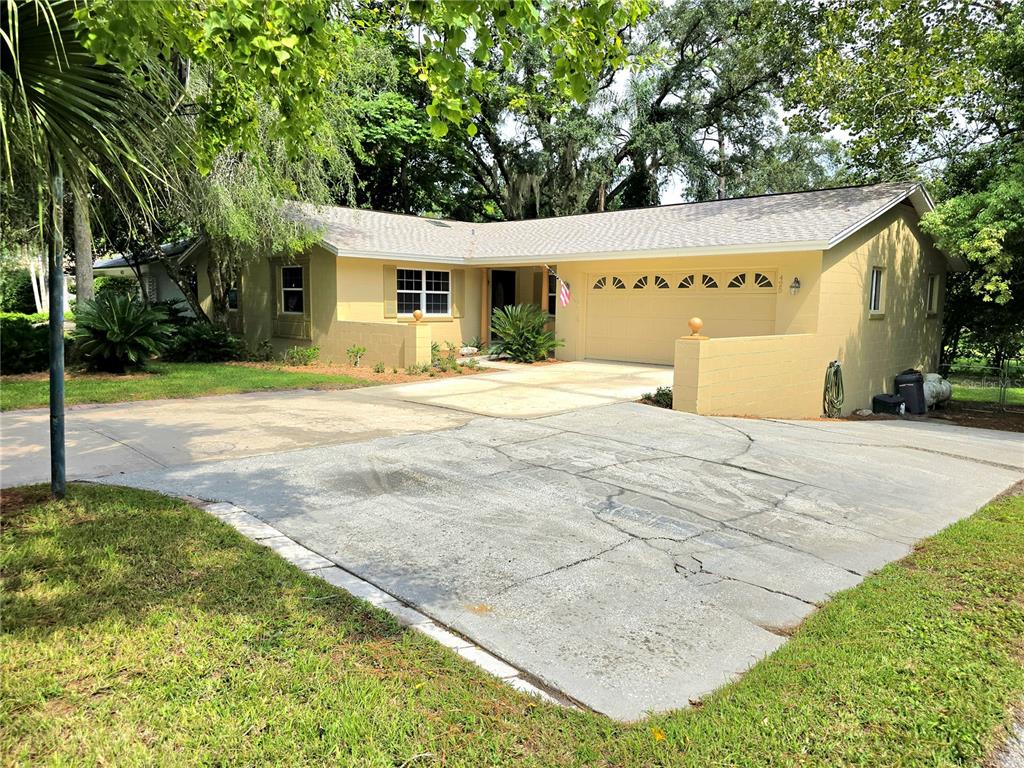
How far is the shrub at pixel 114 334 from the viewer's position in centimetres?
1280

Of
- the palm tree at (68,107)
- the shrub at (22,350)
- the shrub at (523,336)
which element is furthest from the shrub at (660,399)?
the shrub at (22,350)

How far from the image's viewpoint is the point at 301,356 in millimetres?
15961

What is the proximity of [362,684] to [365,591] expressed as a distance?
106cm

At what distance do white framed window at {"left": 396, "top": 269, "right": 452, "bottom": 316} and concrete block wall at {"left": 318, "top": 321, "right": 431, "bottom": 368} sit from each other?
2.28 m

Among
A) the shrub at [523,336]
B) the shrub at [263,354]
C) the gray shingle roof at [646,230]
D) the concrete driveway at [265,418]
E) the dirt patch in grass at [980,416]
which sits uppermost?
the gray shingle roof at [646,230]

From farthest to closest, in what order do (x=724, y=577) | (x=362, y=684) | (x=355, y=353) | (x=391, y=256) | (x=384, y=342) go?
1. (x=391, y=256)
2. (x=355, y=353)
3. (x=384, y=342)
4. (x=724, y=577)
5. (x=362, y=684)

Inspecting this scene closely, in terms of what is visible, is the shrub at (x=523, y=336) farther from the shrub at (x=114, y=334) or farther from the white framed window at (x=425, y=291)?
the shrub at (x=114, y=334)

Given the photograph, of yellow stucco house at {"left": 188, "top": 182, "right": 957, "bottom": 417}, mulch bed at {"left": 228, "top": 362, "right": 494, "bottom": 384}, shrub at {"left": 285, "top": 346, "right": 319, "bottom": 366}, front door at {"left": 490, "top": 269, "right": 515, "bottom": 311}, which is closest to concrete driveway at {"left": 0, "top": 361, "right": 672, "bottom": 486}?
mulch bed at {"left": 228, "top": 362, "right": 494, "bottom": 384}

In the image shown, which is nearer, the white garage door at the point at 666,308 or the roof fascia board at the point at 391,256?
the white garage door at the point at 666,308

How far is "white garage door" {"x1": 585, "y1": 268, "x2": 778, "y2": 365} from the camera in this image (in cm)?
1488

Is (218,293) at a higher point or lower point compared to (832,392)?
higher

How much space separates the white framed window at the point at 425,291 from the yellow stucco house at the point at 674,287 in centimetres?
4

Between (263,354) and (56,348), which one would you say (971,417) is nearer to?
(263,354)

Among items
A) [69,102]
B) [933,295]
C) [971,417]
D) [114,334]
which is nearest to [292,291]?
[114,334]
